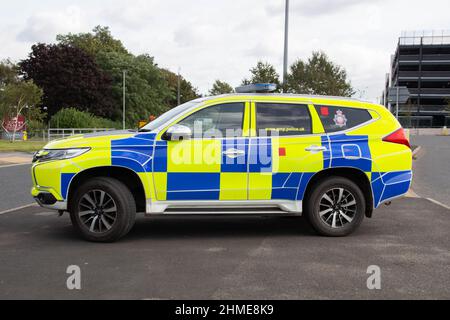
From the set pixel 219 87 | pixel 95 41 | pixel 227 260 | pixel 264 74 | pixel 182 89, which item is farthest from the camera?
pixel 182 89

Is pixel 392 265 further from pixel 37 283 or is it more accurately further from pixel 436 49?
pixel 436 49

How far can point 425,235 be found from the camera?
6449 mm

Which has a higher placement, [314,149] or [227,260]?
[314,149]

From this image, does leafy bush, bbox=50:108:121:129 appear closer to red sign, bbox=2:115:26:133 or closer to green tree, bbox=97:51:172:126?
red sign, bbox=2:115:26:133

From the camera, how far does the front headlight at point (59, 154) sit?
233 inches

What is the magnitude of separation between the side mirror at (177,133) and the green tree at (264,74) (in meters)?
16.6

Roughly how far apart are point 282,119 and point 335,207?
123cm

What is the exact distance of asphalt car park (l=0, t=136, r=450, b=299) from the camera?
14.0 ft

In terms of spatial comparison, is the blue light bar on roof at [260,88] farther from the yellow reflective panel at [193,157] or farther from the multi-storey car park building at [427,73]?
the multi-storey car park building at [427,73]

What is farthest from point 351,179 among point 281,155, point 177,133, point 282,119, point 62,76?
point 62,76

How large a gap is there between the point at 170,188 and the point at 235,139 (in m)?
0.94

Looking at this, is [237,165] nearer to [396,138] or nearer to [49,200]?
[396,138]

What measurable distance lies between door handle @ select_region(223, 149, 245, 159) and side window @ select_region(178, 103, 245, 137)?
0.22 meters

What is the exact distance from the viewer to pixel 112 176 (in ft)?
20.1
